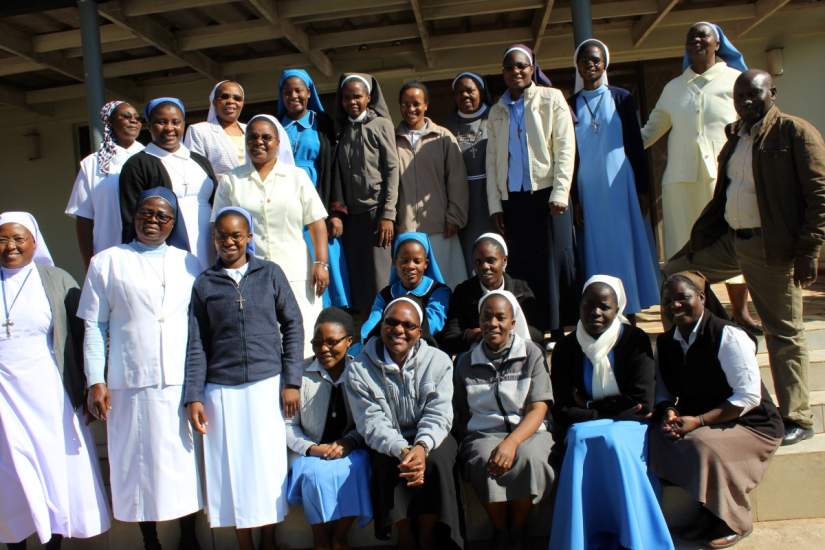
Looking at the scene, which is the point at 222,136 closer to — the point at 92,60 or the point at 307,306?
the point at 307,306

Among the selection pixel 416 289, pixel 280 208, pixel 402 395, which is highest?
pixel 280 208

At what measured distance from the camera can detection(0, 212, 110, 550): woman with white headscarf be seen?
3430 millimetres

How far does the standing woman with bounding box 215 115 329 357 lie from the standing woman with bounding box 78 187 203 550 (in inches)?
24.3

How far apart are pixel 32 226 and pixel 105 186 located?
53 cm

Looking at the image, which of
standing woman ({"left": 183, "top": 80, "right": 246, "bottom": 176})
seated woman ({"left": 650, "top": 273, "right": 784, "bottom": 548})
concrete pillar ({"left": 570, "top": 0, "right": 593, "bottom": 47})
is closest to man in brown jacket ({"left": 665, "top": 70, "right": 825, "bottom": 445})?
seated woman ({"left": 650, "top": 273, "right": 784, "bottom": 548})

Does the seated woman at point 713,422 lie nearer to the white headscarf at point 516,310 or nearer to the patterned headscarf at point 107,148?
Answer: the white headscarf at point 516,310

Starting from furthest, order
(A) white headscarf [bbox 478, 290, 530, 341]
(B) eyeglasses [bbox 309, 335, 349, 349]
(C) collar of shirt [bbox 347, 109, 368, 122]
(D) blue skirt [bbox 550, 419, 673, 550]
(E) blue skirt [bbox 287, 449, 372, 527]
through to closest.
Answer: (C) collar of shirt [bbox 347, 109, 368, 122]
(B) eyeglasses [bbox 309, 335, 349, 349]
(A) white headscarf [bbox 478, 290, 530, 341]
(E) blue skirt [bbox 287, 449, 372, 527]
(D) blue skirt [bbox 550, 419, 673, 550]

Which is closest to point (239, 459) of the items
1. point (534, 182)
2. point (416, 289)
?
point (416, 289)

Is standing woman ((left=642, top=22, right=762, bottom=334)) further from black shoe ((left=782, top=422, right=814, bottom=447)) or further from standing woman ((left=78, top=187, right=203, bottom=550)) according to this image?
standing woman ((left=78, top=187, right=203, bottom=550))

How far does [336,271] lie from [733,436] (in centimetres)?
249

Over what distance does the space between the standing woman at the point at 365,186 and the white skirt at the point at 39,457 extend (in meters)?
1.87

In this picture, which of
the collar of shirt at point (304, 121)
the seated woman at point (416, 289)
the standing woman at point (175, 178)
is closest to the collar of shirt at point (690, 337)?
the seated woman at point (416, 289)

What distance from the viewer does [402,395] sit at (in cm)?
350

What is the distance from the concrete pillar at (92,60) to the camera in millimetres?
5867
